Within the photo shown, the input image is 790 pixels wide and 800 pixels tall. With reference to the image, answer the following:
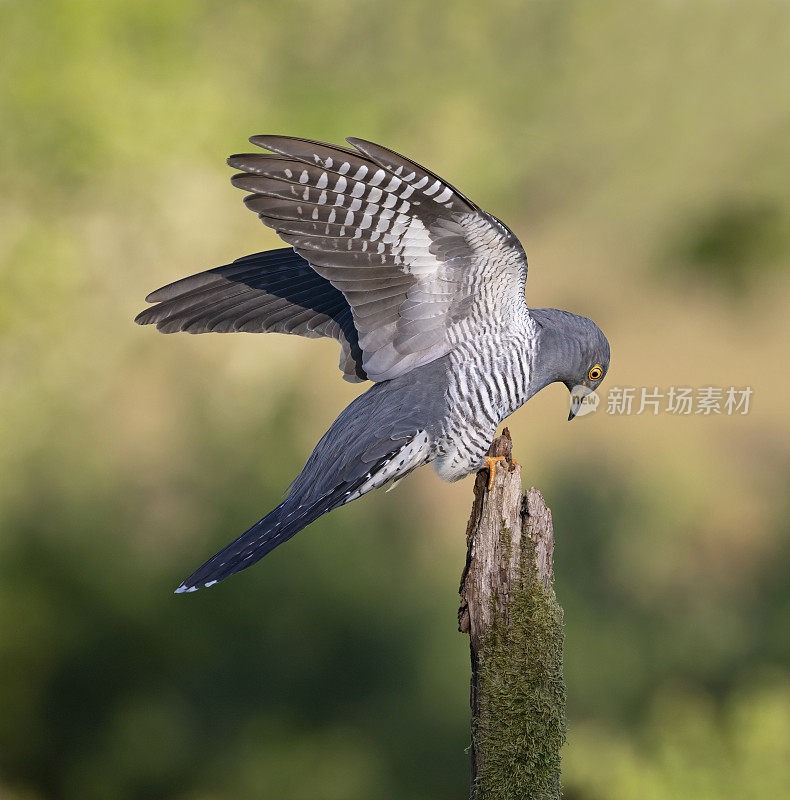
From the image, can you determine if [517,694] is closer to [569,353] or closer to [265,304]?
[569,353]

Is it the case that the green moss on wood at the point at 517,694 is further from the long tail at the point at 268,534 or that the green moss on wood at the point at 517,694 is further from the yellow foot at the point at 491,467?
the long tail at the point at 268,534

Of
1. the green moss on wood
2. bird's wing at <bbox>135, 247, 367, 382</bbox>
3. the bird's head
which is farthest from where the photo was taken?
bird's wing at <bbox>135, 247, 367, 382</bbox>

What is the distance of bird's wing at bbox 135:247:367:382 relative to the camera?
208cm

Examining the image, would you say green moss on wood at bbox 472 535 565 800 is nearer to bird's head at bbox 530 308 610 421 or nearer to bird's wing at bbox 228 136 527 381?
bird's head at bbox 530 308 610 421

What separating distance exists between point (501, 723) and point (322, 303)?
1.13m

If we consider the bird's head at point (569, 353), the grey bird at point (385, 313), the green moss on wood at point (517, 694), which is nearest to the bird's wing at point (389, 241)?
the grey bird at point (385, 313)

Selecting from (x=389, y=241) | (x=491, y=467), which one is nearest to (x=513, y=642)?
(x=491, y=467)

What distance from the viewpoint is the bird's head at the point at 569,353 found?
197cm

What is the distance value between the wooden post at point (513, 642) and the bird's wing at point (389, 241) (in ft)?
1.22

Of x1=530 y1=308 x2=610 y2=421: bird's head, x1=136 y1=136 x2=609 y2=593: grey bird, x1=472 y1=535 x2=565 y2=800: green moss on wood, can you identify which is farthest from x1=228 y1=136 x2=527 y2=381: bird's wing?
x1=472 y1=535 x2=565 y2=800: green moss on wood

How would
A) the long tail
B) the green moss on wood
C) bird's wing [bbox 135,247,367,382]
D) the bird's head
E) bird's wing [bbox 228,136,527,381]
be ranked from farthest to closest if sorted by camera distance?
→ 1. bird's wing [bbox 135,247,367,382]
2. the bird's head
3. the green moss on wood
4. the long tail
5. bird's wing [bbox 228,136,527,381]

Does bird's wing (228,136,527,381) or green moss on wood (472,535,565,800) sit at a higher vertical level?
bird's wing (228,136,527,381)

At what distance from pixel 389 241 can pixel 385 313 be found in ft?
0.68

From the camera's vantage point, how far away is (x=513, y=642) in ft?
5.94
